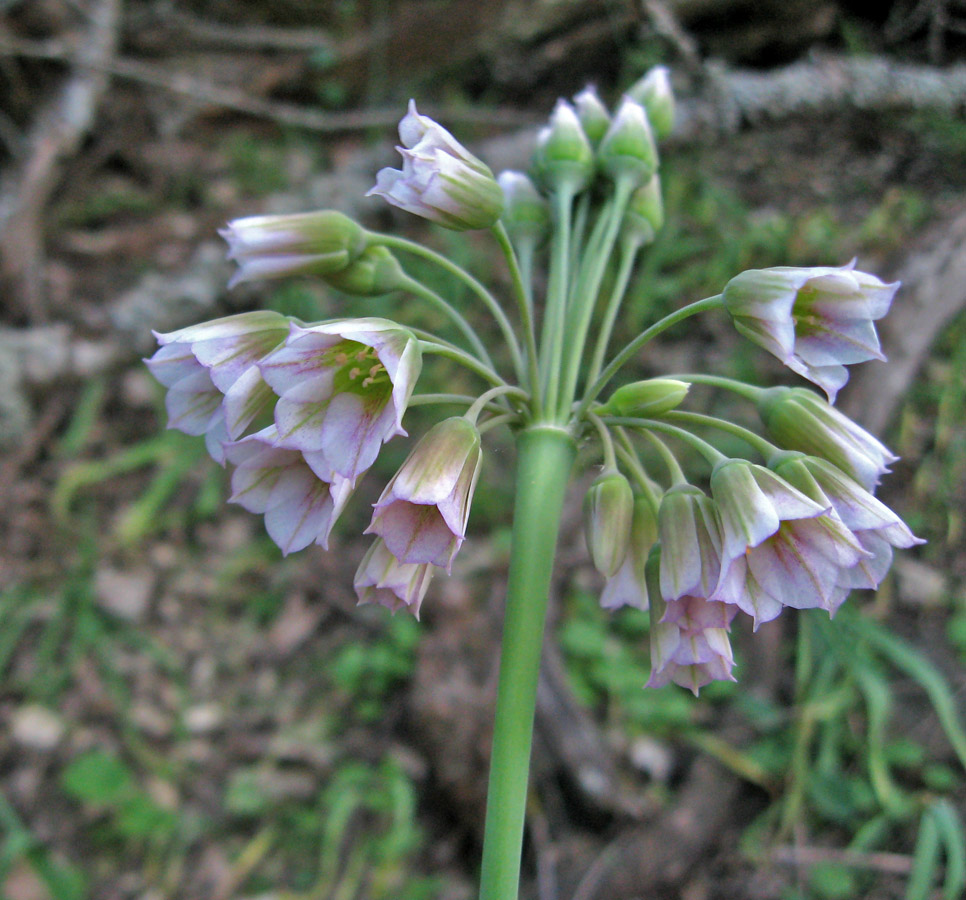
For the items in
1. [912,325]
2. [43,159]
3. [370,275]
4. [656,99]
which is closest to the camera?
[370,275]

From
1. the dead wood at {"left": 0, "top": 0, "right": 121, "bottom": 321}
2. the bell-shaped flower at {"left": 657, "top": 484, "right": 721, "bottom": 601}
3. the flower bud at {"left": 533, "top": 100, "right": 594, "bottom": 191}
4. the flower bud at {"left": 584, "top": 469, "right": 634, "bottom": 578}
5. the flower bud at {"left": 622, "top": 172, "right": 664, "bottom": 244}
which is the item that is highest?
the flower bud at {"left": 533, "top": 100, "right": 594, "bottom": 191}

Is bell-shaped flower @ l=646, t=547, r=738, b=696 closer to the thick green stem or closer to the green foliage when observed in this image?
the thick green stem

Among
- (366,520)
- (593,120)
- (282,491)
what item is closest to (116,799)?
(366,520)

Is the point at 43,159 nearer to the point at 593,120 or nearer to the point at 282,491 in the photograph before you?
the point at 593,120

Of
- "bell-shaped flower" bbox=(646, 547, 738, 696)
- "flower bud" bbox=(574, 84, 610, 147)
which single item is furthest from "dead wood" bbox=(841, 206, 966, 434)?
"bell-shaped flower" bbox=(646, 547, 738, 696)

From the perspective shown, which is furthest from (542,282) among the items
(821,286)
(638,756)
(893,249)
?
(821,286)

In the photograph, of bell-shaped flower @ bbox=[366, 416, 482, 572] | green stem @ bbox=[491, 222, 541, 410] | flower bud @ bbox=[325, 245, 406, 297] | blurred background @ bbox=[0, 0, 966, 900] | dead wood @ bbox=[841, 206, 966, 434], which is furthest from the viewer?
dead wood @ bbox=[841, 206, 966, 434]
